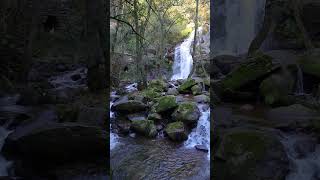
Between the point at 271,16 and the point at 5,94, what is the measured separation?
2302 millimetres

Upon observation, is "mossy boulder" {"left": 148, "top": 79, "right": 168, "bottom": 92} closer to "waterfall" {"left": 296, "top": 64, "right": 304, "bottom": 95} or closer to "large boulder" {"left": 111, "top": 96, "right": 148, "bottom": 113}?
"large boulder" {"left": 111, "top": 96, "right": 148, "bottom": 113}

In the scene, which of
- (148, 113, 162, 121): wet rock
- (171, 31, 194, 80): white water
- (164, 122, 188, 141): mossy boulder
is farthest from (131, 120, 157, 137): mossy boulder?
(171, 31, 194, 80): white water

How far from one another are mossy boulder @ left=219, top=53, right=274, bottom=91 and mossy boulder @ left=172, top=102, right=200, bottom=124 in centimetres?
327

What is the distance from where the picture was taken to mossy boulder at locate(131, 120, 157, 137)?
593 centimetres

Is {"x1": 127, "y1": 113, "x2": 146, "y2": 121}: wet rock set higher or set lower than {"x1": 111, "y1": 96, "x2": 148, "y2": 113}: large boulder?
lower

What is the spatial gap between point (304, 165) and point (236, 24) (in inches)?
50.1

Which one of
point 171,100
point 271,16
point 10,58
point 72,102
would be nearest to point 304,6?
point 271,16

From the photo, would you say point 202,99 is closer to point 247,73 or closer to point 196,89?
point 196,89

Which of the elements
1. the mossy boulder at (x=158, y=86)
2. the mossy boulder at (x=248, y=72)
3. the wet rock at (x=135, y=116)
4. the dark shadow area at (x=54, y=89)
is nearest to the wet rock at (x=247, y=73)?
the mossy boulder at (x=248, y=72)

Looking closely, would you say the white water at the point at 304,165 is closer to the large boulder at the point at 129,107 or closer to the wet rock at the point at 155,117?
the wet rock at the point at 155,117

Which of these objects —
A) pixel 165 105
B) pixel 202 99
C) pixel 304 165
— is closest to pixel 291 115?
pixel 304 165

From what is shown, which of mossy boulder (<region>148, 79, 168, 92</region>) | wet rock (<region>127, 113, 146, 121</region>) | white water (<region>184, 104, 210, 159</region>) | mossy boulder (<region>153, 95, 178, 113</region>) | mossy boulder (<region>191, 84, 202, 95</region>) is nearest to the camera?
white water (<region>184, 104, 210, 159</region>)

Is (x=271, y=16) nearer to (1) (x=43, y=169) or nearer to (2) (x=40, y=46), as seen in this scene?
(2) (x=40, y=46)

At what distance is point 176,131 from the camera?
580 centimetres
